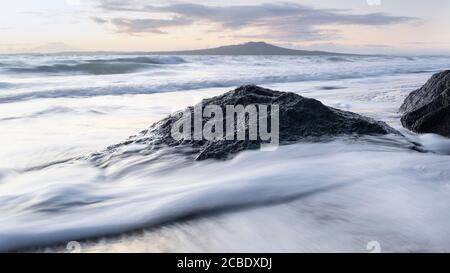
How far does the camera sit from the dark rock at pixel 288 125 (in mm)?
3336

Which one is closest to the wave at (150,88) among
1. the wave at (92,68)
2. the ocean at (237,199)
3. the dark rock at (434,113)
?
the ocean at (237,199)

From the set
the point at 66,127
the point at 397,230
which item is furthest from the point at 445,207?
the point at 66,127

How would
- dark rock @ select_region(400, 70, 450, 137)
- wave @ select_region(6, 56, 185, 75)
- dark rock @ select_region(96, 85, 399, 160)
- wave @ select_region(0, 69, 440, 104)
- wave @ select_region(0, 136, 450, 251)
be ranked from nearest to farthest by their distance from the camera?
wave @ select_region(0, 136, 450, 251) → dark rock @ select_region(96, 85, 399, 160) → dark rock @ select_region(400, 70, 450, 137) → wave @ select_region(0, 69, 440, 104) → wave @ select_region(6, 56, 185, 75)

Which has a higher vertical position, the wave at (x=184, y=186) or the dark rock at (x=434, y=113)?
the dark rock at (x=434, y=113)

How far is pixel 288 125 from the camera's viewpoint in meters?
3.52

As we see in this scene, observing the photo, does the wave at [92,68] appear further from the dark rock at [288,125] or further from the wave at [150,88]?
the dark rock at [288,125]

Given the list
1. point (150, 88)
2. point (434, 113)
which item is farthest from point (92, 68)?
point (434, 113)


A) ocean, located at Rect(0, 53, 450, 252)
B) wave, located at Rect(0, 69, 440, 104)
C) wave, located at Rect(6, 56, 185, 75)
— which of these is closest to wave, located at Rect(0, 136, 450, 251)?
ocean, located at Rect(0, 53, 450, 252)

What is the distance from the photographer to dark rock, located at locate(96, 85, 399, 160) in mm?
3336

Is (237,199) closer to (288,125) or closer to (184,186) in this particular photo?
(184,186)

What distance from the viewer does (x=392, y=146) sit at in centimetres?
347

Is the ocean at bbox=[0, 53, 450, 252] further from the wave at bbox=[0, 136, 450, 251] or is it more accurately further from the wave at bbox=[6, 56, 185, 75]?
the wave at bbox=[6, 56, 185, 75]
